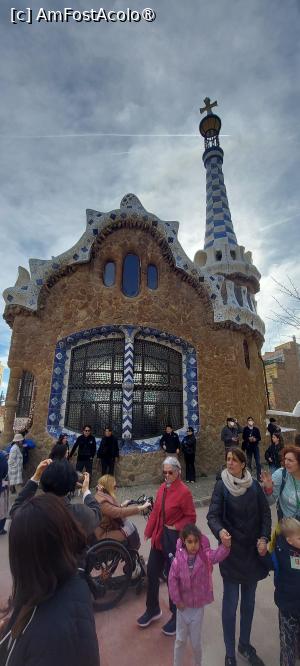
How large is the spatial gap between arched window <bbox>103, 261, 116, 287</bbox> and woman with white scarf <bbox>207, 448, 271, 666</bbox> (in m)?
6.37

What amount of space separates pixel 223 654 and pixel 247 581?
1.81 feet

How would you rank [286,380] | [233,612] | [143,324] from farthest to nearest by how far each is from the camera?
[286,380], [143,324], [233,612]

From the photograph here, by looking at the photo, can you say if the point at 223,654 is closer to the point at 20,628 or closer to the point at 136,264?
the point at 20,628

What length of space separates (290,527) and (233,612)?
790 millimetres

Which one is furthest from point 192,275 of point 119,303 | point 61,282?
point 61,282

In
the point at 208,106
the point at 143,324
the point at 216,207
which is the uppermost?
the point at 208,106

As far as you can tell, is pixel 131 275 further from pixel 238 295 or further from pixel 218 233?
pixel 218 233

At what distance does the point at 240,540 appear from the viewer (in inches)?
81.4

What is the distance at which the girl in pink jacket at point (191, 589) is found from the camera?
192 cm

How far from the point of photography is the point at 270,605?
263 centimetres

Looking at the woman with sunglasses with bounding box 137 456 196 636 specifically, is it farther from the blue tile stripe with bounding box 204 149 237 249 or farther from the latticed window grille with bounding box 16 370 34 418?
the blue tile stripe with bounding box 204 149 237 249

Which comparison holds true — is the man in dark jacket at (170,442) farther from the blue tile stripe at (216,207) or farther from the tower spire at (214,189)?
the blue tile stripe at (216,207)

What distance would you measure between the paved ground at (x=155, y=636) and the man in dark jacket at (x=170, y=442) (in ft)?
12.1

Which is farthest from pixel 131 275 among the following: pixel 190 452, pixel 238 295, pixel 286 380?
pixel 286 380
